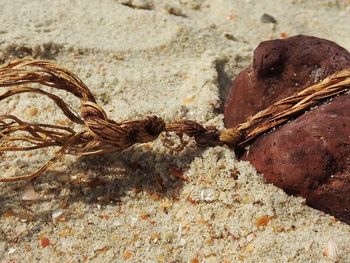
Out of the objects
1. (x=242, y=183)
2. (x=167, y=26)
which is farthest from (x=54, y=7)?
(x=242, y=183)

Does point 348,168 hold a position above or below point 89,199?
above

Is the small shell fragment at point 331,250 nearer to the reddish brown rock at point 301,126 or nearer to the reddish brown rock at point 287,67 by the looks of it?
the reddish brown rock at point 301,126

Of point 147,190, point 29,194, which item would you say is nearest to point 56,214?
point 29,194

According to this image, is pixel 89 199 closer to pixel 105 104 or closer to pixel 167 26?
pixel 105 104

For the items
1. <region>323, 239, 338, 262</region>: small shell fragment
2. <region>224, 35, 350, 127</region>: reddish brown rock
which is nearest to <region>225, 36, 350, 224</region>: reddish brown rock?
<region>224, 35, 350, 127</region>: reddish brown rock

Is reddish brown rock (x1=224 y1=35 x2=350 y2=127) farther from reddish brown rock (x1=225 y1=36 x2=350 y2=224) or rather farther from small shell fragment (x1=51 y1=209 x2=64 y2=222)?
small shell fragment (x1=51 y1=209 x2=64 y2=222)

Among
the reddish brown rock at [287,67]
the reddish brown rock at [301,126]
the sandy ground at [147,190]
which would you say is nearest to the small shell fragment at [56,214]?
the sandy ground at [147,190]

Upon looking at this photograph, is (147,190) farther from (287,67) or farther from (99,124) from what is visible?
(287,67)
